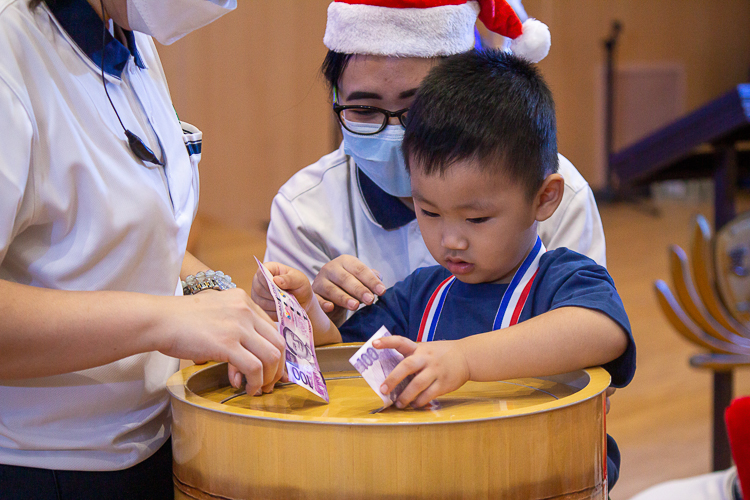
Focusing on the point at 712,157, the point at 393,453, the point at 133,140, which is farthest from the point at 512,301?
the point at 712,157

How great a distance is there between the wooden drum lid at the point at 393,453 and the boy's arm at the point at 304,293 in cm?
32

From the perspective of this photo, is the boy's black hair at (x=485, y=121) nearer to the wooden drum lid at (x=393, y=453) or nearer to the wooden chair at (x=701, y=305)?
the wooden drum lid at (x=393, y=453)

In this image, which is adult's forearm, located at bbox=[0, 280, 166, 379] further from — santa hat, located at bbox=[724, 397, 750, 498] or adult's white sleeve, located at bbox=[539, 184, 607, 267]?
santa hat, located at bbox=[724, 397, 750, 498]

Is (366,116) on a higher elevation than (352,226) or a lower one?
higher

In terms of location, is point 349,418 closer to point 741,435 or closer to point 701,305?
point 741,435

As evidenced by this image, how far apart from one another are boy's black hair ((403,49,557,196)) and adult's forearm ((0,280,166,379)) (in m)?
0.47

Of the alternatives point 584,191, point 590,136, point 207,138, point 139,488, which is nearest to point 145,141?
point 139,488

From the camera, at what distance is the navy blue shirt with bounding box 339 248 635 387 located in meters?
0.97

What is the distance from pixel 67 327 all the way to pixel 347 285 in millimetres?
553

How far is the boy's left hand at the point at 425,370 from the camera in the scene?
840 millimetres

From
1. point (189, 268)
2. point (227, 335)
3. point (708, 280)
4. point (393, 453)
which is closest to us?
point (393, 453)

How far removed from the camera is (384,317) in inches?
49.6

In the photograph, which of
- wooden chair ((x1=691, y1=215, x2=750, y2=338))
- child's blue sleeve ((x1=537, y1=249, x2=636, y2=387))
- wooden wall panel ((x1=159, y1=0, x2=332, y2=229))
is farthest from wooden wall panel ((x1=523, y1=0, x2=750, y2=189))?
child's blue sleeve ((x1=537, y1=249, x2=636, y2=387))

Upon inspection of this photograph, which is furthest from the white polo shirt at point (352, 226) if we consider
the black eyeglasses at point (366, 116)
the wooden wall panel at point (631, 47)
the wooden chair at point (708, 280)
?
the wooden wall panel at point (631, 47)
